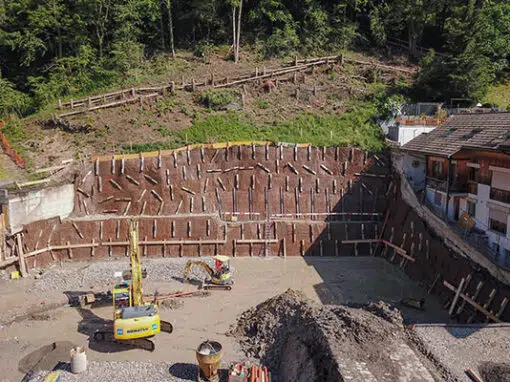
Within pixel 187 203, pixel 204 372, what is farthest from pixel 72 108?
pixel 204 372

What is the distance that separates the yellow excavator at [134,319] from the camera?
1684 centimetres

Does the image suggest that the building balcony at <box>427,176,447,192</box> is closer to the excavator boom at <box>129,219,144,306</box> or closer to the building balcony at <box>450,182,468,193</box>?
the building balcony at <box>450,182,468,193</box>

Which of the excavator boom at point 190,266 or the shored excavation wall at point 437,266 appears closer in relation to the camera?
the shored excavation wall at point 437,266

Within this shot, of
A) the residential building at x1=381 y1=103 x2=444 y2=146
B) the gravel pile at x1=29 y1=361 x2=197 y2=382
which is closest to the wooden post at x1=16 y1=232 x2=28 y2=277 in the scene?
the gravel pile at x1=29 y1=361 x2=197 y2=382

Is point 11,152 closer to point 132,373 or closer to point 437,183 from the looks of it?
point 132,373

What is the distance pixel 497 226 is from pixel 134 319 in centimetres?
1741

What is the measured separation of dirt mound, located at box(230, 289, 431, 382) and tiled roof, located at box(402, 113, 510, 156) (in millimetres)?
10368

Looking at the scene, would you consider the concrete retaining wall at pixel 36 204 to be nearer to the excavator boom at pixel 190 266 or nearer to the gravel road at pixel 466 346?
the excavator boom at pixel 190 266

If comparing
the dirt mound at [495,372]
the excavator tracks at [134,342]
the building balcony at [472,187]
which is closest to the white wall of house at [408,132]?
the building balcony at [472,187]

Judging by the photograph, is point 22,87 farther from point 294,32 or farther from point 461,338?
point 461,338

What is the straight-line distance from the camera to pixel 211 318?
20047 mm

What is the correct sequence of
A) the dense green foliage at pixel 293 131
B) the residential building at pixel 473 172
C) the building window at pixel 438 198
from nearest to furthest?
the residential building at pixel 473 172 → the building window at pixel 438 198 → the dense green foliage at pixel 293 131

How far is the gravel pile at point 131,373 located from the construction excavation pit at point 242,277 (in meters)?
0.07

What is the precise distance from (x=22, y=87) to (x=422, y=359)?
144ft
